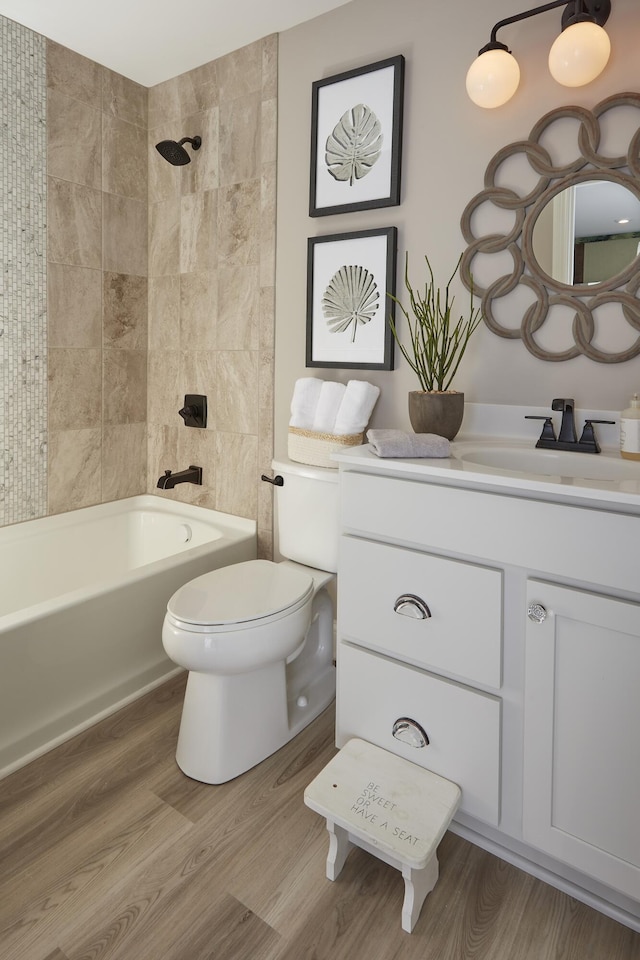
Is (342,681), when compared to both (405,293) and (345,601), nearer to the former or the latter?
(345,601)

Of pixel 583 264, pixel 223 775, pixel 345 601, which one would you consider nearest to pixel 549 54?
pixel 583 264

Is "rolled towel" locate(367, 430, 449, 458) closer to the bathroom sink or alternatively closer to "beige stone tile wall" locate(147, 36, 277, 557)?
the bathroom sink

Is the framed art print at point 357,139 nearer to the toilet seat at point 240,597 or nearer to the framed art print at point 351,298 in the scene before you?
the framed art print at point 351,298

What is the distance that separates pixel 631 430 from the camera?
55.2 inches

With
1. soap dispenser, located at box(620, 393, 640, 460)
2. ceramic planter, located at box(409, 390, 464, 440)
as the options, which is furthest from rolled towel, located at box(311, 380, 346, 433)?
soap dispenser, located at box(620, 393, 640, 460)

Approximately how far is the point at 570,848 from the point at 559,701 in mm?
307

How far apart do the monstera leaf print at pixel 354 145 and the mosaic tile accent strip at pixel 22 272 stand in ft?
3.69

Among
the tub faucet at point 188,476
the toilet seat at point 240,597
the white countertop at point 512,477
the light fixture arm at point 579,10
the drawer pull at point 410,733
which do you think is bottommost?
the drawer pull at point 410,733

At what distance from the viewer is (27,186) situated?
2197mm

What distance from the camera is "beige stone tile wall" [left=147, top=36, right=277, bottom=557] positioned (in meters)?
2.25

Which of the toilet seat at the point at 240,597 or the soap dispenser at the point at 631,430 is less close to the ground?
the soap dispenser at the point at 631,430

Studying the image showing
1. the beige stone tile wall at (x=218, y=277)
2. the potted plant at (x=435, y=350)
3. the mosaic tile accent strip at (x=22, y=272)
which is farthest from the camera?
the beige stone tile wall at (x=218, y=277)

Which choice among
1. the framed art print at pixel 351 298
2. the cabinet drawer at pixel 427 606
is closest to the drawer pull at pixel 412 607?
the cabinet drawer at pixel 427 606

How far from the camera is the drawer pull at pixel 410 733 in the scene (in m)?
1.40
